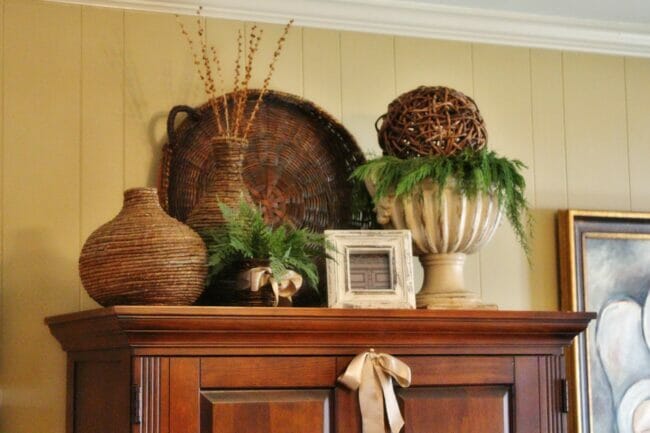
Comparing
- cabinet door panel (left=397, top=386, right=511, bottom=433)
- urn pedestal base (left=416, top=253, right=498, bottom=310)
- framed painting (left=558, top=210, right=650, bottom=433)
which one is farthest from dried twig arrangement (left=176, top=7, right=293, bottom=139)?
framed painting (left=558, top=210, right=650, bottom=433)

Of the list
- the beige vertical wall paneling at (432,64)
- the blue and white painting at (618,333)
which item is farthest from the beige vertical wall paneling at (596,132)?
the beige vertical wall paneling at (432,64)

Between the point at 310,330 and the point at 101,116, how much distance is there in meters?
0.80

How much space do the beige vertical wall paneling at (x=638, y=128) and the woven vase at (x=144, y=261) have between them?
1.38 meters

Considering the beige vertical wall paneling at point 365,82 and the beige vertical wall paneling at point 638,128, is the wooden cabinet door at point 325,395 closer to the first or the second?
the beige vertical wall paneling at point 365,82

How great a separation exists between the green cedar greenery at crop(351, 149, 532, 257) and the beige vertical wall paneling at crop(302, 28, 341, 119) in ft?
1.25

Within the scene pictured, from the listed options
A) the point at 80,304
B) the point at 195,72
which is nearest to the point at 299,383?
the point at 80,304

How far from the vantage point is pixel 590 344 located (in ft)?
9.23

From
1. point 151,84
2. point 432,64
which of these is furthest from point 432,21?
point 151,84

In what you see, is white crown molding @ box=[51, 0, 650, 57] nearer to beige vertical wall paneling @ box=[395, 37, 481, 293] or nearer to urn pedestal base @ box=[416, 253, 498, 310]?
beige vertical wall paneling @ box=[395, 37, 481, 293]

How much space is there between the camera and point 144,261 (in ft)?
6.70

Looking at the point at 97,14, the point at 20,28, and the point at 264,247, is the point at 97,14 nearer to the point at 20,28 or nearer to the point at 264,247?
the point at 20,28

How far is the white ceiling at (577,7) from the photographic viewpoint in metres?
2.76

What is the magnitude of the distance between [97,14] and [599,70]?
136cm

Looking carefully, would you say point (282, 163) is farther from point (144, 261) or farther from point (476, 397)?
point (476, 397)
